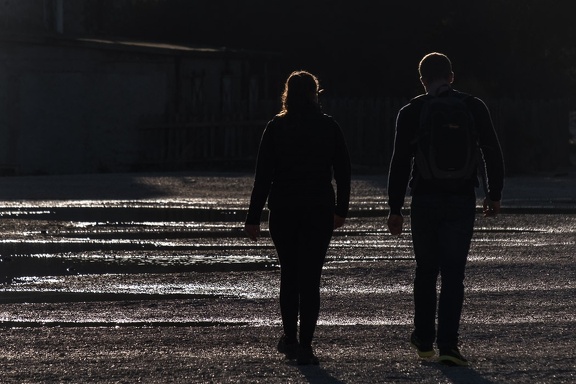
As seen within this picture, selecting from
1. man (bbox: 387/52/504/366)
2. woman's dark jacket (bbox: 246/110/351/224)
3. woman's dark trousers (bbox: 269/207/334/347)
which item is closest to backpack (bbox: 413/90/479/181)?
man (bbox: 387/52/504/366)

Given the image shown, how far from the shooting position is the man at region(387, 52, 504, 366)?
8570 millimetres

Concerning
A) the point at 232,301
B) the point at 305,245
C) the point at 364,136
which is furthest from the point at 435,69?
the point at 364,136

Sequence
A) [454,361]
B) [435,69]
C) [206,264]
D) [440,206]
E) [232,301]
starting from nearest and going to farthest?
[454,361]
[440,206]
[435,69]
[232,301]
[206,264]

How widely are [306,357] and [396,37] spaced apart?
116 ft

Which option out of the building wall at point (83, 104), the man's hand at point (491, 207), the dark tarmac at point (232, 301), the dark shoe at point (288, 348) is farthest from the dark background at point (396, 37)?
the dark shoe at point (288, 348)

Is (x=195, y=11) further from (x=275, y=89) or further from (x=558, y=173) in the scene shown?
(x=558, y=173)

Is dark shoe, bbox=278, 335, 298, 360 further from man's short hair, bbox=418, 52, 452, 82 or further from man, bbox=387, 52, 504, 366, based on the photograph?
man's short hair, bbox=418, 52, 452, 82

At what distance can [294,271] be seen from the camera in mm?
8891

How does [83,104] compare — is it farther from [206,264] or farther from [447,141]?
[447,141]

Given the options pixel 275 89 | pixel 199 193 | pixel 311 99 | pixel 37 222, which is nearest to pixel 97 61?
pixel 275 89

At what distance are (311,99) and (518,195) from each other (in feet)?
57.6

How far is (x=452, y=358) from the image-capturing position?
27.8 ft

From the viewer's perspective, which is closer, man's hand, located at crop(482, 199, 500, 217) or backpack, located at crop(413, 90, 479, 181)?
backpack, located at crop(413, 90, 479, 181)

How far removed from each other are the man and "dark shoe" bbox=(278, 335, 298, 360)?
0.74 m
